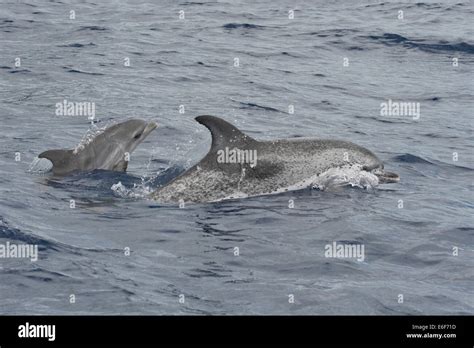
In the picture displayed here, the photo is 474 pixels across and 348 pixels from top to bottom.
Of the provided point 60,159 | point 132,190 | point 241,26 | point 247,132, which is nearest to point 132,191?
point 132,190

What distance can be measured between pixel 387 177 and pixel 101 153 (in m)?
4.96

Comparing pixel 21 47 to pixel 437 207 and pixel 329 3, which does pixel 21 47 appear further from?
pixel 437 207

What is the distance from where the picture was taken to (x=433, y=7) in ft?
123

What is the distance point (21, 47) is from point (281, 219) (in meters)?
17.2

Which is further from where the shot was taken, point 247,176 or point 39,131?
point 39,131

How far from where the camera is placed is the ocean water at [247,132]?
474 inches

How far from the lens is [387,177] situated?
57.2 ft

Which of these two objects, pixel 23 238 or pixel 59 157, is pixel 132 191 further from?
pixel 23 238

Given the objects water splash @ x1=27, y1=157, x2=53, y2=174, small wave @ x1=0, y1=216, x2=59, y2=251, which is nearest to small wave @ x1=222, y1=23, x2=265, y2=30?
water splash @ x1=27, y1=157, x2=53, y2=174

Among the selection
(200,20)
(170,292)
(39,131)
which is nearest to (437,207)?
(170,292)

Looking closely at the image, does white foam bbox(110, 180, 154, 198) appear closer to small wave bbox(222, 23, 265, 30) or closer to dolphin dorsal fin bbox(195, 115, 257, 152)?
dolphin dorsal fin bbox(195, 115, 257, 152)

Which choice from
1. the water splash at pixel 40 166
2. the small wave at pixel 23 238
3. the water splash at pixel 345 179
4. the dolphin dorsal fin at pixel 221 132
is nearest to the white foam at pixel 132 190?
the dolphin dorsal fin at pixel 221 132

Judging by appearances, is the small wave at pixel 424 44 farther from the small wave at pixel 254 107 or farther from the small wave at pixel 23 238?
the small wave at pixel 23 238

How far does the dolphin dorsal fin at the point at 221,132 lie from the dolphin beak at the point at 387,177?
10.3ft
